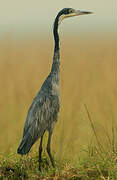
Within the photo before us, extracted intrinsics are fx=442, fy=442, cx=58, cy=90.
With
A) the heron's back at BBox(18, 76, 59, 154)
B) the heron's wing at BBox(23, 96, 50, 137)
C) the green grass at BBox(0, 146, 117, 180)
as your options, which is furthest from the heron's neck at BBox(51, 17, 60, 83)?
the green grass at BBox(0, 146, 117, 180)

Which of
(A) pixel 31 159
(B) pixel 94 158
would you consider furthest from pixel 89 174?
(A) pixel 31 159

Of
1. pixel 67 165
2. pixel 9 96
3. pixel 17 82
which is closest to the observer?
pixel 67 165

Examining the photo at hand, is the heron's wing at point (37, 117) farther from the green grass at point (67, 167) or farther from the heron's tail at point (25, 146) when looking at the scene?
the green grass at point (67, 167)

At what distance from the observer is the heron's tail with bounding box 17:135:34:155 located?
192 inches

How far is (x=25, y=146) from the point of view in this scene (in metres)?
4.91

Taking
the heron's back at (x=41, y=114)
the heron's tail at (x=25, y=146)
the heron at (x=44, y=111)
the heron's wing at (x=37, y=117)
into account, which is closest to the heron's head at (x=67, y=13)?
the heron at (x=44, y=111)

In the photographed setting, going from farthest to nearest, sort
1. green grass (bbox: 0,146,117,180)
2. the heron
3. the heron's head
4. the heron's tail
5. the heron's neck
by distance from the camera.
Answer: the heron's head
the heron's neck
the heron
the heron's tail
green grass (bbox: 0,146,117,180)

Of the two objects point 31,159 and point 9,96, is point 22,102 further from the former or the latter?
point 31,159

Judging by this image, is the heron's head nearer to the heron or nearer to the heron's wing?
the heron

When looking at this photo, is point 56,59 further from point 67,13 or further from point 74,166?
point 74,166

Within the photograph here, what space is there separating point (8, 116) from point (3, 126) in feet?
1.28

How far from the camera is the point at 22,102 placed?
24.1 feet

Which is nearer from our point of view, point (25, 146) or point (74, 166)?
point (74, 166)

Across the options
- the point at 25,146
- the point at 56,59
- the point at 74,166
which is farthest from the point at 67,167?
the point at 56,59
